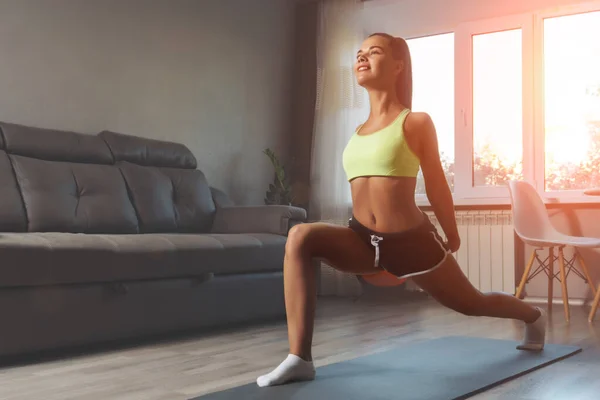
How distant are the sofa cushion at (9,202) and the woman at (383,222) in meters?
1.54

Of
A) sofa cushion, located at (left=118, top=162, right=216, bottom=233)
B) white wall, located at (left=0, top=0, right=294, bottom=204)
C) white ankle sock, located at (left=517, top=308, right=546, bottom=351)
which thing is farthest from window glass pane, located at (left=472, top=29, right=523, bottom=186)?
white ankle sock, located at (left=517, top=308, right=546, bottom=351)

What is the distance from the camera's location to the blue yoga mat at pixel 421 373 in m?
1.78

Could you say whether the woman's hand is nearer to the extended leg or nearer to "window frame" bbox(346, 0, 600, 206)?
the extended leg

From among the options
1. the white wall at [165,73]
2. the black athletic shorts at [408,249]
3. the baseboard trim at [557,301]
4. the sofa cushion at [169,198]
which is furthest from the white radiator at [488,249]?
the black athletic shorts at [408,249]

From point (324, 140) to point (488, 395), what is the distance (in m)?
3.55

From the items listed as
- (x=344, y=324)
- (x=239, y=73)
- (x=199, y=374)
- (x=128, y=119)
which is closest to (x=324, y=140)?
(x=239, y=73)

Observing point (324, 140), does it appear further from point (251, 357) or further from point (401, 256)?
point (401, 256)

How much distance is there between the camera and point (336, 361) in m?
2.38

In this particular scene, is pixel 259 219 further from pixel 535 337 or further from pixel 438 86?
pixel 438 86

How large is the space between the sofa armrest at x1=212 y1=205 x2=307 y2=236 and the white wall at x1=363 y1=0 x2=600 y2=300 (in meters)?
2.10

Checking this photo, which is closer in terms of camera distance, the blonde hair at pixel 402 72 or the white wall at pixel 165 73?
the blonde hair at pixel 402 72

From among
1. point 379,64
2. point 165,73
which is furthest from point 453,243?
point 165,73

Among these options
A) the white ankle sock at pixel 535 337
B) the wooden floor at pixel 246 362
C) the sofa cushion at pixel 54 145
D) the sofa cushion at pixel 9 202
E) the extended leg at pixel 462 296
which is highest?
the sofa cushion at pixel 54 145

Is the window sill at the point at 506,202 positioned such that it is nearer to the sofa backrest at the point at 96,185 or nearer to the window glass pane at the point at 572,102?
the window glass pane at the point at 572,102
